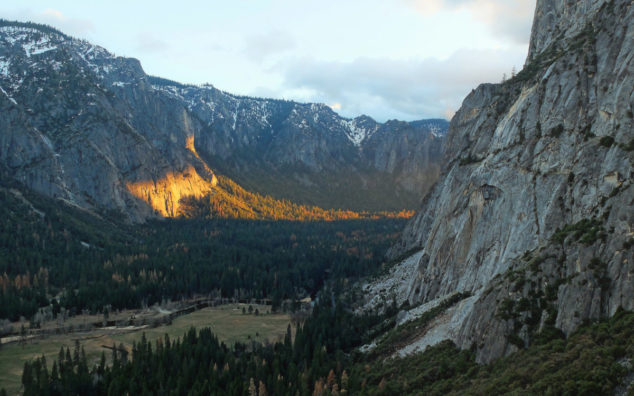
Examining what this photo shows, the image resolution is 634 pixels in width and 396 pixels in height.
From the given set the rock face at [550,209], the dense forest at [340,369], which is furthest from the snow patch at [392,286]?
the dense forest at [340,369]

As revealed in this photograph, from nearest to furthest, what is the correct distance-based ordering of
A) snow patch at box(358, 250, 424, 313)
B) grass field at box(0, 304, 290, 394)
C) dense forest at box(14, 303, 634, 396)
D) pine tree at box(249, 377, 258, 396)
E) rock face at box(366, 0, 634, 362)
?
dense forest at box(14, 303, 634, 396), rock face at box(366, 0, 634, 362), pine tree at box(249, 377, 258, 396), grass field at box(0, 304, 290, 394), snow patch at box(358, 250, 424, 313)

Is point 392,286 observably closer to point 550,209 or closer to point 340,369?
point 340,369

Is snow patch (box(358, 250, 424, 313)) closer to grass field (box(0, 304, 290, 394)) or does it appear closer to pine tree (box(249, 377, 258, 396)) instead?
grass field (box(0, 304, 290, 394))

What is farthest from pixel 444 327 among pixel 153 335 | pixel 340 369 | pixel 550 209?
pixel 153 335

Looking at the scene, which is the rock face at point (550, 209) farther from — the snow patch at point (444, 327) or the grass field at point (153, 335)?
the grass field at point (153, 335)

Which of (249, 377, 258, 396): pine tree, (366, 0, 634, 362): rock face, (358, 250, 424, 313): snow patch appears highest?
(366, 0, 634, 362): rock face

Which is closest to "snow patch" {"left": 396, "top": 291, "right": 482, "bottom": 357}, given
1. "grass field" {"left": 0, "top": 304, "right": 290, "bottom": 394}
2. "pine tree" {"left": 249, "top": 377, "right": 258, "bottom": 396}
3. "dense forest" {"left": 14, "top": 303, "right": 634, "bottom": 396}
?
"dense forest" {"left": 14, "top": 303, "right": 634, "bottom": 396}
